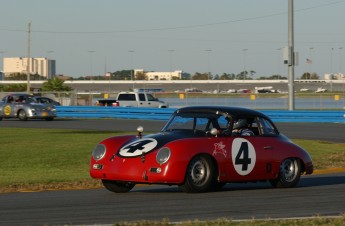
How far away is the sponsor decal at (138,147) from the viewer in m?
12.8

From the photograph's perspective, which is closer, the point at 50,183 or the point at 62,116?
the point at 50,183

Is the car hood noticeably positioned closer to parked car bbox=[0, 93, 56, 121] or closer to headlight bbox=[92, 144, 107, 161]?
headlight bbox=[92, 144, 107, 161]

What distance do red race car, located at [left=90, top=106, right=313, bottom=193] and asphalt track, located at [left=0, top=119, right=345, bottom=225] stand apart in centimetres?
25

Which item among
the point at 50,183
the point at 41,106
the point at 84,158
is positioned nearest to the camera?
the point at 50,183

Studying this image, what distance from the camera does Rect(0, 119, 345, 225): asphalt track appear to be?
1035cm

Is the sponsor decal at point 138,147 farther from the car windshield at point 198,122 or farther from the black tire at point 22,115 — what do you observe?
the black tire at point 22,115

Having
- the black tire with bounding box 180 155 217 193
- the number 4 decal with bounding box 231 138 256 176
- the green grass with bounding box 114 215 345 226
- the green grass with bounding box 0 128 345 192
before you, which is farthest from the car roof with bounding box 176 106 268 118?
the green grass with bounding box 114 215 345 226

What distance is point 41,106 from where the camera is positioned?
1820 inches

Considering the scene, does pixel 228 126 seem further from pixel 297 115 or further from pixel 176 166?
pixel 297 115

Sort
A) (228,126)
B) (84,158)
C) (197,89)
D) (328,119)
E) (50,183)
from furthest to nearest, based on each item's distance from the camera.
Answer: (197,89), (328,119), (84,158), (50,183), (228,126)

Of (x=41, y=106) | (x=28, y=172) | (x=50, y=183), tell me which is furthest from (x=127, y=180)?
(x=41, y=106)

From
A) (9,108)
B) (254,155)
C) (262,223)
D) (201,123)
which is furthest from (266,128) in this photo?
(9,108)

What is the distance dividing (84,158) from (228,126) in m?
7.63

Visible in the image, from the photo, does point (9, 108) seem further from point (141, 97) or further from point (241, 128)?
point (241, 128)
